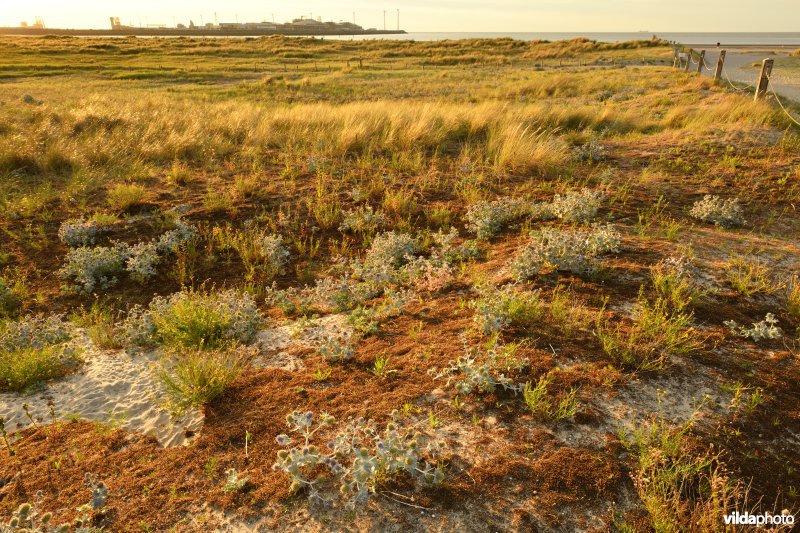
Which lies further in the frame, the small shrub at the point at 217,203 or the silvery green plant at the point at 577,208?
the small shrub at the point at 217,203

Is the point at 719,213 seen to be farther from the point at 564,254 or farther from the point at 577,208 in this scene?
the point at 564,254

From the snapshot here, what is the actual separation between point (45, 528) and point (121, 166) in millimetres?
7964

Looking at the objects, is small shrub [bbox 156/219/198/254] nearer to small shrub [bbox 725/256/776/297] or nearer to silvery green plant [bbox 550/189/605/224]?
silvery green plant [bbox 550/189/605/224]

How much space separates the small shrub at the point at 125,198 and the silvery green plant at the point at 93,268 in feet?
5.33

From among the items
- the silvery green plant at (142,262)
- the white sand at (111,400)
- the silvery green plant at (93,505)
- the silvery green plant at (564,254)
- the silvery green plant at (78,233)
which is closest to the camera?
the silvery green plant at (93,505)

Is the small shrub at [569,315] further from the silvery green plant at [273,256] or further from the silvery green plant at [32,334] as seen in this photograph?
the silvery green plant at [32,334]

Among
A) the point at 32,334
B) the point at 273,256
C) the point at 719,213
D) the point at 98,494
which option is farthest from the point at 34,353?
the point at 719,213

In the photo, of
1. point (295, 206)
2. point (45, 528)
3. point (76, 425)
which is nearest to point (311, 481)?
point (45, 528)

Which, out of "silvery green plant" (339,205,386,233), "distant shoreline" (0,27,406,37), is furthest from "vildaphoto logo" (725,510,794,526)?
"distant shoreline" (0,27,406,37)

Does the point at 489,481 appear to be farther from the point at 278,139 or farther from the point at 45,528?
the point at 278,139

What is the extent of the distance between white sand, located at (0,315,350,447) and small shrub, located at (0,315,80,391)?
0.33ft

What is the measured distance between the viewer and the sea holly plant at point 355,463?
7.64 feet

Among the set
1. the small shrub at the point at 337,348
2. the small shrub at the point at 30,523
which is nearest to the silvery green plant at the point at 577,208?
the small shrub at the point at 337,348

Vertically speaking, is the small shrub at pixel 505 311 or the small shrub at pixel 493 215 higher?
the small shrub at pixel 493 215
